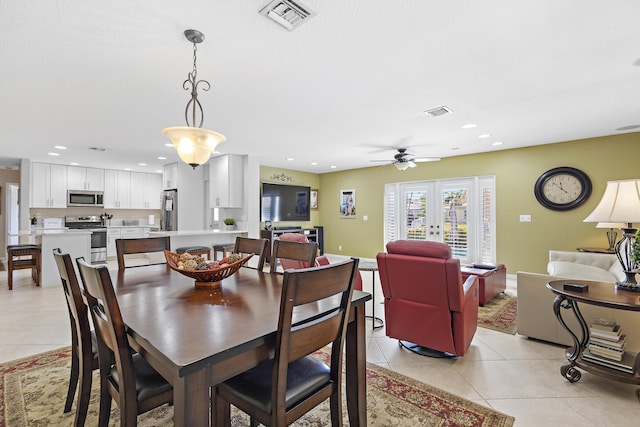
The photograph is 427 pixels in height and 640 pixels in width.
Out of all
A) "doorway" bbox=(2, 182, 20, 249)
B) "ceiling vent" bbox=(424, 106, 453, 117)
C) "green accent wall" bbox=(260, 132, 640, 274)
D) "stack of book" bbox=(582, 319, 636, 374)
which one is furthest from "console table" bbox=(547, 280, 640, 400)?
"doorway" bbox=(2, 182, 20, 249)

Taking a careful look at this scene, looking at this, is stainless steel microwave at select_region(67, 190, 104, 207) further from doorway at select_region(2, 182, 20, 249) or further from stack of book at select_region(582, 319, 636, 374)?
stack of book at select_region(582, 319, 636, 374)

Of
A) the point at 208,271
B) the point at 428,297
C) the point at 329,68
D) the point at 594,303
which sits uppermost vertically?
the point at 329,68

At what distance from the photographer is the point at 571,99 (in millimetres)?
3154

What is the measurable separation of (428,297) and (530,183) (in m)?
Result: 4.16

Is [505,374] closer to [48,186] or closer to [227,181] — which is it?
[227,181]

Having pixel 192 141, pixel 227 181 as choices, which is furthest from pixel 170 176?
pixel 192 141

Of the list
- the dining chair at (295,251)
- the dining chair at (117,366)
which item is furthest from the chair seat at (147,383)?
the dining chair at (295,251)

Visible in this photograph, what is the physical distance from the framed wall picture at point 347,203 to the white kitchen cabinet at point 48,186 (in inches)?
255

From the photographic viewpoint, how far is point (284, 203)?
749 centimetres

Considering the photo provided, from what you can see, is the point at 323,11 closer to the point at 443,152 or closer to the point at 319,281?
the point at 319,281

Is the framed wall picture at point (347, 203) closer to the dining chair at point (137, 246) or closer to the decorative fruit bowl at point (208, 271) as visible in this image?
the dining chair at point (137, 246)

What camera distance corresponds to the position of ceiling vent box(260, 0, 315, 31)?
172 cm

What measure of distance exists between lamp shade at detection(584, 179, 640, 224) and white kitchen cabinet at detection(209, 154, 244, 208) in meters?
5.29

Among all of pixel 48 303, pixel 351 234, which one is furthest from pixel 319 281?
pixel 351 234
